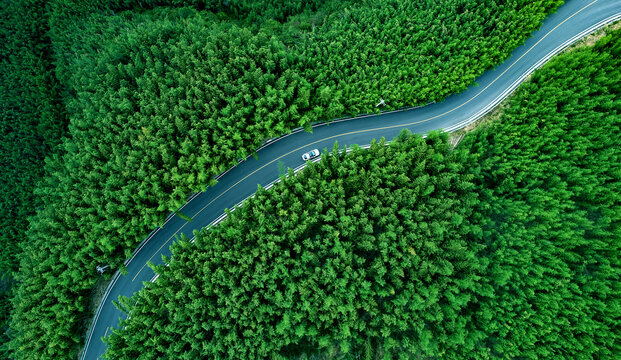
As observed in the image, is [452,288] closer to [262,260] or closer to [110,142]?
[262,260]

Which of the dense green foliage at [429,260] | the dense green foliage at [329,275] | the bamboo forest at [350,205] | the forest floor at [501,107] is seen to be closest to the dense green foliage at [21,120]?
the bamboo forest at [350,205]

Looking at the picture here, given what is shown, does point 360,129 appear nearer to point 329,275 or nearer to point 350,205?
point 350,205

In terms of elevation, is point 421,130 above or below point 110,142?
above

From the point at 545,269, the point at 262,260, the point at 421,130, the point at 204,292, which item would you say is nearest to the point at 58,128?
the point at 204,292

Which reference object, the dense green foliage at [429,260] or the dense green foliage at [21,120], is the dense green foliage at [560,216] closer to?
the dense green foliage at [429,260]

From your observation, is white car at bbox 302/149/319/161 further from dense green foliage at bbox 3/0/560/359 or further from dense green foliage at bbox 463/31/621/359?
dense green foliage at bbox 463/31/621/359

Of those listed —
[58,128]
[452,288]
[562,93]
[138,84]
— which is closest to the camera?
[452,288]
